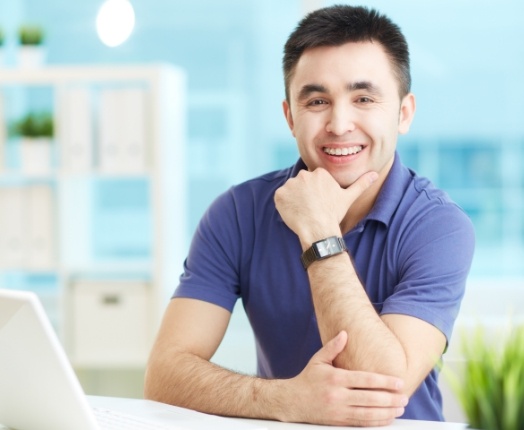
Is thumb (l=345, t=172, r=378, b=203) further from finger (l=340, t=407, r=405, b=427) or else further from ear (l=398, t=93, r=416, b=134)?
finger (l=340, t=407, r=405, b=427)

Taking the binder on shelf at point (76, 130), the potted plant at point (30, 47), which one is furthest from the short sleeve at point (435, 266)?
the potted plant at point (30, 47)

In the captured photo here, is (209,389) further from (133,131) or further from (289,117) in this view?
(133,131)

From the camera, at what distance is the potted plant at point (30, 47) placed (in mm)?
3934

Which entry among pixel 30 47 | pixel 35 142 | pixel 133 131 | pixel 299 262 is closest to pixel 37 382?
pixel 299 262

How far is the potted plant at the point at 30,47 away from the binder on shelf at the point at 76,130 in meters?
0.25

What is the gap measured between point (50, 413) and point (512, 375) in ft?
2.17

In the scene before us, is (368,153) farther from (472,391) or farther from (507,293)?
(507,293)

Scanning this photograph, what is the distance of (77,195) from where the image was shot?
395cm

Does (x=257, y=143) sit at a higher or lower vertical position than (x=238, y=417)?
higher

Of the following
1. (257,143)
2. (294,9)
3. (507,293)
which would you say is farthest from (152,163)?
(507,293)

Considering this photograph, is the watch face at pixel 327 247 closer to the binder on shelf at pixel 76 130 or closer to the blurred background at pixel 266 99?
the binder on shelf at pixel 76 130

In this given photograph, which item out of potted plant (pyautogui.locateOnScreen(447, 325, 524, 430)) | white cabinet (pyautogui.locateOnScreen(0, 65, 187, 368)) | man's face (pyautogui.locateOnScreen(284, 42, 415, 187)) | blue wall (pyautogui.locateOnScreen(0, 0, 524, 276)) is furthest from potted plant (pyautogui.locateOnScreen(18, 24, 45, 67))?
potted plant (pyautogui.locateOnScreen(447, 325, 524, 430))

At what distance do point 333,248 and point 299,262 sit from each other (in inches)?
8.5

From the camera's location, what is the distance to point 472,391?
3.62ft
